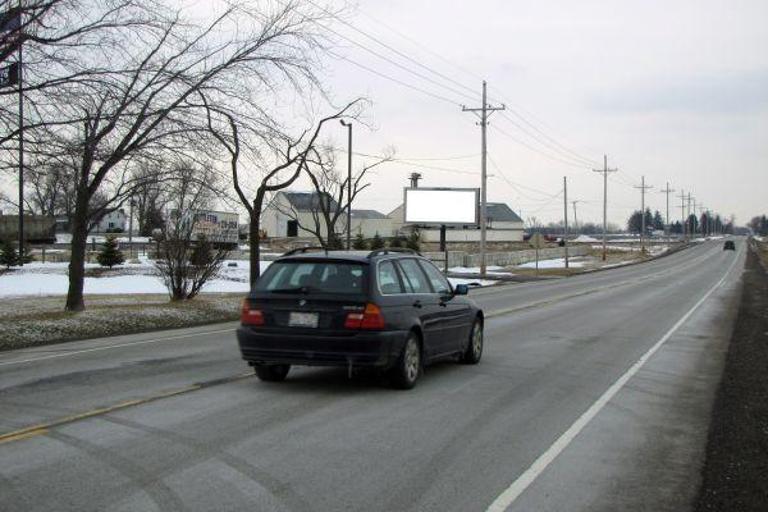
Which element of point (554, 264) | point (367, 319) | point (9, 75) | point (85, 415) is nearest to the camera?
point (85, 415)

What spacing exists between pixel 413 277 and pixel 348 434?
3.37m

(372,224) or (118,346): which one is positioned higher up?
(372,224)

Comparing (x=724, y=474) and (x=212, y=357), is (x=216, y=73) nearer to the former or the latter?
(x=212, y=357)

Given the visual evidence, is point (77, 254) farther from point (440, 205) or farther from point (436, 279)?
point (440, 205)

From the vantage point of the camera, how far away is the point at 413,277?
9.99 m

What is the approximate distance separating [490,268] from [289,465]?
53.5 metres

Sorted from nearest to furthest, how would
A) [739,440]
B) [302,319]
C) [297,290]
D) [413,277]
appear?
[739,440] < [302,319] < [297,290] < [413,277]

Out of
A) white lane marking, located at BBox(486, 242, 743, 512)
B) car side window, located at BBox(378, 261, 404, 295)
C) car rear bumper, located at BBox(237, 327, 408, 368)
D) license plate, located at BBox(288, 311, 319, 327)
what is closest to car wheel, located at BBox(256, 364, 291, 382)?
car rear bumper, located at BBox(237, 327, 408, 368)

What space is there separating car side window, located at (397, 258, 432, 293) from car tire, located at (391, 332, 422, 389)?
2.10ft

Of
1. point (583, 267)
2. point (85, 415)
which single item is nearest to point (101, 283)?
point (85, 415)

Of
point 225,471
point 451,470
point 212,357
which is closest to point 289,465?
point 225,471

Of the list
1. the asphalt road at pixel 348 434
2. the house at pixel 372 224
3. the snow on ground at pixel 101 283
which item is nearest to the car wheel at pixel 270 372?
the asphalt road at pixel 348 434

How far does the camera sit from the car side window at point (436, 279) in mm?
10455

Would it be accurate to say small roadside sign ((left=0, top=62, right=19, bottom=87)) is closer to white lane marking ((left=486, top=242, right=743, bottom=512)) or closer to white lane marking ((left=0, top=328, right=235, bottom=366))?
white lane marking ((left=0, top=328, right=235, bottom=366))
